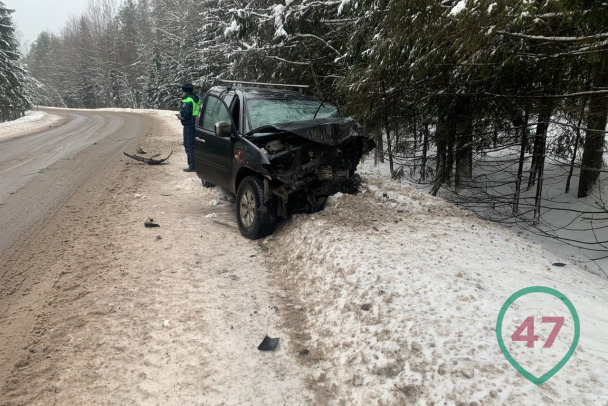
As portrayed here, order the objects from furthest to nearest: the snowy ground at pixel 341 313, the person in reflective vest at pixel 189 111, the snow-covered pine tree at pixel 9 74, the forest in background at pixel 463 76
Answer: the snow-covered pine tree at pixel 9 74, the person in reflective vest at pixel 189 111, the forest in background at pixel 463 76, the snowy ground at pixel 341 313

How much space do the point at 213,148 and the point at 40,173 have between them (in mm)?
5778

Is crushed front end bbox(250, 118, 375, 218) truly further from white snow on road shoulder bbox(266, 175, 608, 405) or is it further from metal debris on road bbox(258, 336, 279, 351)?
metal debris on road bbox(258, 336, 279, 351)

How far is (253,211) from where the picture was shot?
516 cm

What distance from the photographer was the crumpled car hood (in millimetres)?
4805

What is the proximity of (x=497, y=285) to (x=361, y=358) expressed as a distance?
1.47 meters

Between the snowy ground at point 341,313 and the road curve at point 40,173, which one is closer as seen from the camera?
the snowy ground at point 341,313

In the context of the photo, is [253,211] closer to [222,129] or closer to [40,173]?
[222,129]

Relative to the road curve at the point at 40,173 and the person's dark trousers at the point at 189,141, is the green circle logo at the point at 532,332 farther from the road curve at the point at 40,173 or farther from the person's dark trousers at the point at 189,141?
the person's dark trousers at the point at 189,141

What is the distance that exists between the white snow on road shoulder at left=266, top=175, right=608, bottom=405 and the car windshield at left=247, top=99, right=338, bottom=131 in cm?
158

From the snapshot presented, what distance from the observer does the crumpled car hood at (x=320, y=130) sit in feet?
15.8

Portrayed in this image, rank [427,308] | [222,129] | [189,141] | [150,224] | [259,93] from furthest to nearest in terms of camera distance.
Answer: [189,141] < [259,93] < [150,224] < [222,129] < [427,308]

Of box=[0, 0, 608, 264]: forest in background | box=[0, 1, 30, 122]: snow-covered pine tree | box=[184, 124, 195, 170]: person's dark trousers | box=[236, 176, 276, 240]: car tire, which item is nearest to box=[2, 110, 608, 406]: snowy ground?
box=[236, 176, 276, 240]: car tire

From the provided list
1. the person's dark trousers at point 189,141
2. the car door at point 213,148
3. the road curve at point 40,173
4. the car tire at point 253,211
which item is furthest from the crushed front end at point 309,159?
the person's dark trousers at point 189,141

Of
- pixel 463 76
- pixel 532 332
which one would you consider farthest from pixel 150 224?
pixel 463 76
